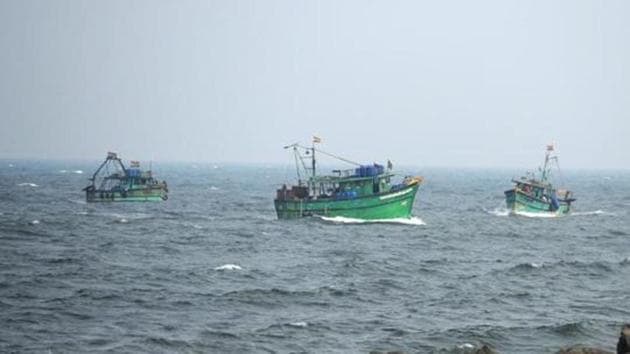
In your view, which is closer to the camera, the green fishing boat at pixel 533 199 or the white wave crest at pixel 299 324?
the white wave crest at pixel 299 324

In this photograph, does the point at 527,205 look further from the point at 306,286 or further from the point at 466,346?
the point at 466,346

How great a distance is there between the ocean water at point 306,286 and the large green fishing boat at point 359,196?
1.14m

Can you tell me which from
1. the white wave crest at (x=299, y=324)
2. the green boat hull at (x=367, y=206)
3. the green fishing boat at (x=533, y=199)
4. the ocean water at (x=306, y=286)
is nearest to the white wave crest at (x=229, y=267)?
the ocean water at (x=306, y=286)

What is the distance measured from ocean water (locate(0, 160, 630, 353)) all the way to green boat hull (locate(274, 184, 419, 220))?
990mm

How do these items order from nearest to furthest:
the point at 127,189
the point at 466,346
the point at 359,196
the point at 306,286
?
the point at 466,346, the point at 306,286, the point at 359,196, the point at 127,189

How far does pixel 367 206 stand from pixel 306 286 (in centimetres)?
2868

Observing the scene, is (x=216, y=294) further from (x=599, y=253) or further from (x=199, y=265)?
(x=599, y=253)

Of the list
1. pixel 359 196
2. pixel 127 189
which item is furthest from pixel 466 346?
pixel 127 189

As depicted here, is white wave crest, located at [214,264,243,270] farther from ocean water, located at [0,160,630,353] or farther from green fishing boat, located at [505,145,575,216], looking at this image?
green fishing boat, located at [505,145,575,216]

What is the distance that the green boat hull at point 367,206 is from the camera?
212ft

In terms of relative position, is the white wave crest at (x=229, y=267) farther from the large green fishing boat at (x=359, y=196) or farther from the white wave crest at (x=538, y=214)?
the white wave crest at (x=538, y=214)

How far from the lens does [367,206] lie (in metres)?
65.0

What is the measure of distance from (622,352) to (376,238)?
3773 cm

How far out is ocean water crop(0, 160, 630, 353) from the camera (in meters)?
26.8
